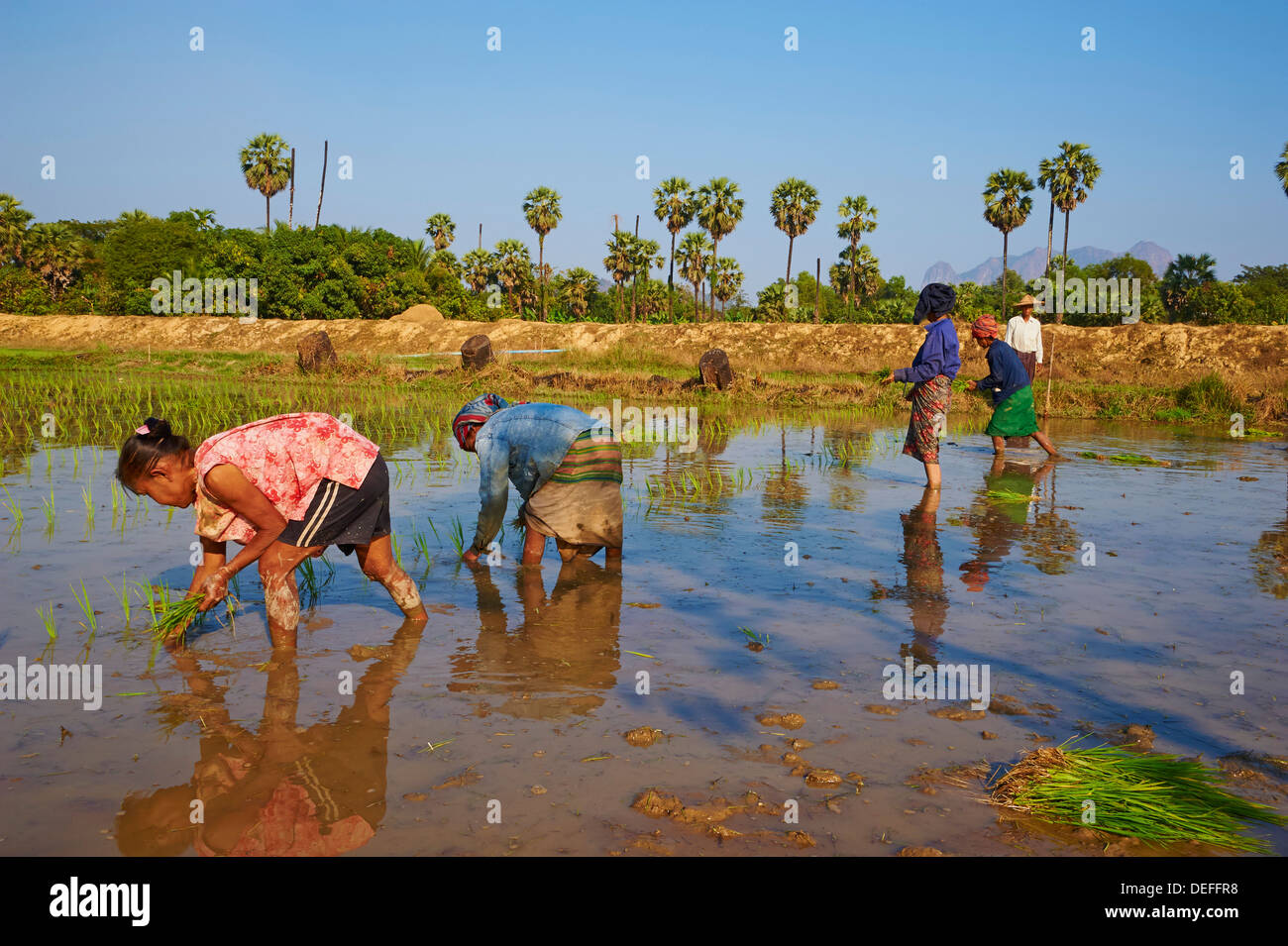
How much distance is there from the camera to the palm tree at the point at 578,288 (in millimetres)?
50600

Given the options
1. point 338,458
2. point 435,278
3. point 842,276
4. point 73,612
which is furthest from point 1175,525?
point 842,276

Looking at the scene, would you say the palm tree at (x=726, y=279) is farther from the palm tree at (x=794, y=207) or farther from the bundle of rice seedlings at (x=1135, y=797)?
the bundle of rice seedlings at (x=1135, y=797)

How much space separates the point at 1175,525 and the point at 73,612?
7.04 meters

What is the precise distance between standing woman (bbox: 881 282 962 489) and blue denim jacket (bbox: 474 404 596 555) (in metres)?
3.99

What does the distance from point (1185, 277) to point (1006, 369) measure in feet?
130

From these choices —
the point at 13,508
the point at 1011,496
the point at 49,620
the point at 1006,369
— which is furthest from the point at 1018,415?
the point at 13,508

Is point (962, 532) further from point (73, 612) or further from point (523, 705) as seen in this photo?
point (73, 612)

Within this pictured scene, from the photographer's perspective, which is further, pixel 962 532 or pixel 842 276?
pixel 842 276

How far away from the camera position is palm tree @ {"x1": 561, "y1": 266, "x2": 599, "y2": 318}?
50600 mm

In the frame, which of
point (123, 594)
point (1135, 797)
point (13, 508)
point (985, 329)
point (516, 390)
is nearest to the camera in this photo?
point (1135, 797)

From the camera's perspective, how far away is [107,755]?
114 inches

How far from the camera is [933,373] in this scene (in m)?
7.89

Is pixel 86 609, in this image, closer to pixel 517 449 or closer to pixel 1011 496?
pixel 517 449

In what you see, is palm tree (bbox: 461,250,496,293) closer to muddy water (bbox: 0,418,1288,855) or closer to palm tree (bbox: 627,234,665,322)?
palm tree (bbox: 627,234,665,322)
